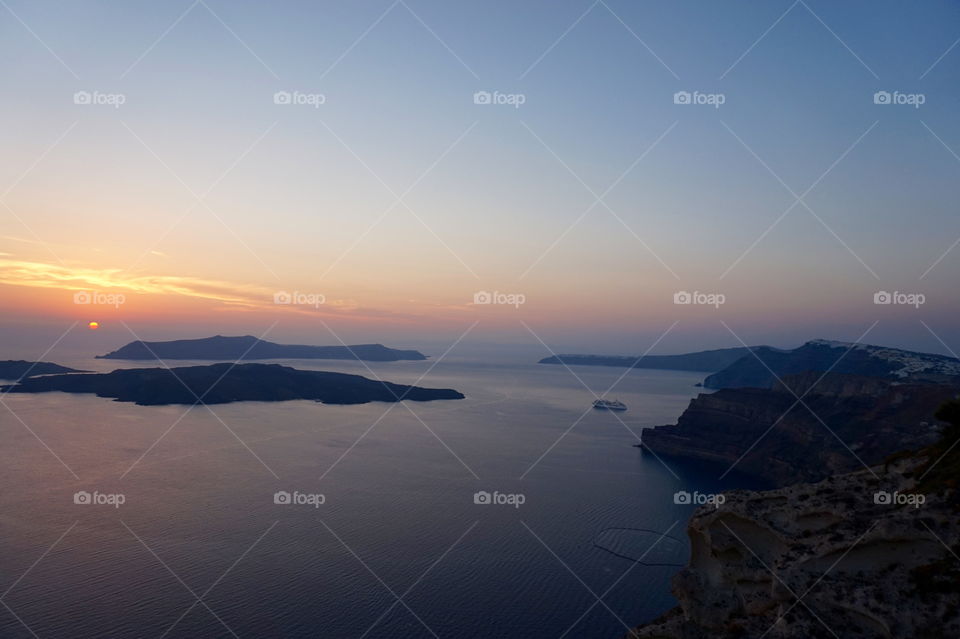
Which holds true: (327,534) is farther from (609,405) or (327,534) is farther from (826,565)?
(609,405)

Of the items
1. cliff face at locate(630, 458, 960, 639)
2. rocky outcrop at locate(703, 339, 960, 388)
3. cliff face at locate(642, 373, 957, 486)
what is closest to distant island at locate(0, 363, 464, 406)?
cliff face at locate(642, 373, 957, 486)

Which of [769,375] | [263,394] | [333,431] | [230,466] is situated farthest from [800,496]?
[769,375]

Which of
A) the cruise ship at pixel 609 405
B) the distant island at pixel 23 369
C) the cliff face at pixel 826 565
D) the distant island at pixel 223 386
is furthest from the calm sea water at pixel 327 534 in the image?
the distant island at pixel 23 369

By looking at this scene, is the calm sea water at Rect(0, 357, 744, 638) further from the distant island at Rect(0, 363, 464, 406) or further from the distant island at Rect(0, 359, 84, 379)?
the distant island at Rect(0, 359, 84, 379)

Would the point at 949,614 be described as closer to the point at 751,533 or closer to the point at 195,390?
→ the point at 751,533

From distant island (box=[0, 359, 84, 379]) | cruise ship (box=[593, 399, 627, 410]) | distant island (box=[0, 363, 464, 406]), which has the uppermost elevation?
distant island (box=[0, 359, 84, 379])

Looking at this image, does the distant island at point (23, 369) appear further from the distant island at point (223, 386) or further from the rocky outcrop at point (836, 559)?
the rocky outcrop at point (836, 559)
